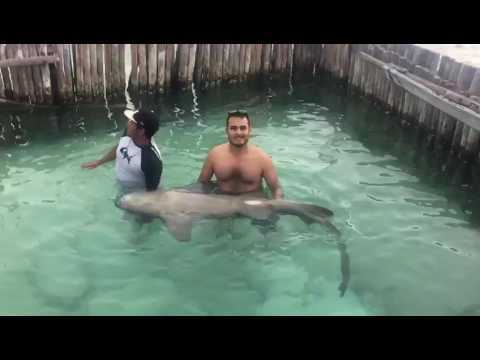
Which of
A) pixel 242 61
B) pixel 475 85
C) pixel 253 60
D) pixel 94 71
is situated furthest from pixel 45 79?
pixel 475 85

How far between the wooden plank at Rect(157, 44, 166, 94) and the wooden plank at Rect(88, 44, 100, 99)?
136 cm

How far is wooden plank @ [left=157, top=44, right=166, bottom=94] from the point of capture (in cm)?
1121

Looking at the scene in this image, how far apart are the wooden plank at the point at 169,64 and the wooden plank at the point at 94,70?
1564 mm

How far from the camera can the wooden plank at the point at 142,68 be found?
11.0m

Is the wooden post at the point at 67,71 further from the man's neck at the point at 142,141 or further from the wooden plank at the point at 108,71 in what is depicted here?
the man's neck at the point at 142,141

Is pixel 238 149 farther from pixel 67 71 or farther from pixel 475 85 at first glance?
pixel 67 71

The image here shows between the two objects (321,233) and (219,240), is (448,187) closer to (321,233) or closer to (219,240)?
(321,233)

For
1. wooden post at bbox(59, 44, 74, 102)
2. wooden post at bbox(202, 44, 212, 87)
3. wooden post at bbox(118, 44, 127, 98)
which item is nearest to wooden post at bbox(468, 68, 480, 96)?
wooden post at bbox(202, 44, 212, 87)

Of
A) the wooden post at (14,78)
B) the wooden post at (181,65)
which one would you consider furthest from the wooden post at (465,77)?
the wooden post at (14,78)

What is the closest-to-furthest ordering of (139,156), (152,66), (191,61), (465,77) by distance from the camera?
1. (139,156)
2. (465,77)
3. (152,66)
4. (191,61)

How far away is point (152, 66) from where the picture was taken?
11.4 metres

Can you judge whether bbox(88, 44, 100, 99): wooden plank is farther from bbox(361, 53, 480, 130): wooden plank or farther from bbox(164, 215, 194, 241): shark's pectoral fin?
bbox(361, 53, 480, 130): wooden plank

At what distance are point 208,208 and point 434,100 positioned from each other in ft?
16.6
